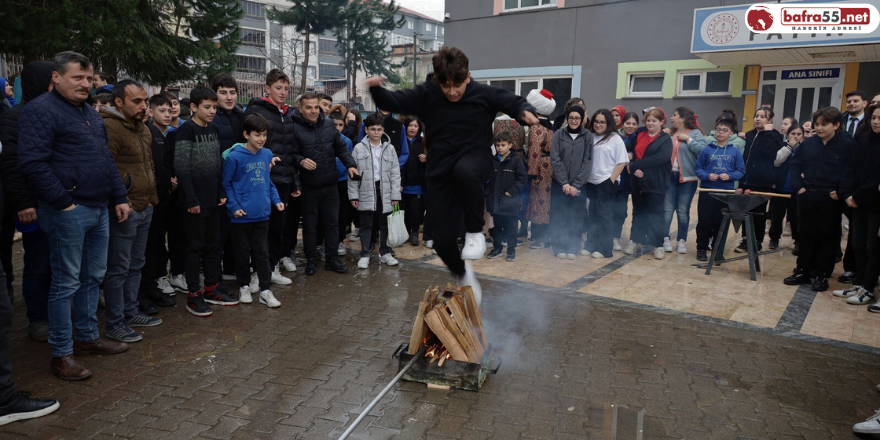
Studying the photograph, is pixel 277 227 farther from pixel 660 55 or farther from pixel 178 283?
pixel 660 55

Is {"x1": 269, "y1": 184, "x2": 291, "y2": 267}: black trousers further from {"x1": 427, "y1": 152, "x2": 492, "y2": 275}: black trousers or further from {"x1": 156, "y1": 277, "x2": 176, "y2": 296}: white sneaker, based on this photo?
{"x1": 427, "y1": 152, "x2": 492, "y2": 275}: black trousers

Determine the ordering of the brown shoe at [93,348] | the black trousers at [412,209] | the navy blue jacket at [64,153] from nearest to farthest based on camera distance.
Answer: the navy blue jacket at [64,153]
the brown shoe at [93,348]
the black trousers at [412,209]

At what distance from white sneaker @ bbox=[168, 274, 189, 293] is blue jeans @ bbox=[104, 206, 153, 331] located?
1.10m

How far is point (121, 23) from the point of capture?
511 inches

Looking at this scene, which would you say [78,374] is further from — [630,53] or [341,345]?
[630,53]

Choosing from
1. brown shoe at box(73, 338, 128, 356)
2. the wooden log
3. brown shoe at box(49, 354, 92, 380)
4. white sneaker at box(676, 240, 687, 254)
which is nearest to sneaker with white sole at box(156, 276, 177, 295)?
brown shoe at box(73, 338, 128, 356)

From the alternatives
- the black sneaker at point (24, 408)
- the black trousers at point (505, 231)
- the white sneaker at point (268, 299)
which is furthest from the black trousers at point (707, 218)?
the black sneaker at point (24, 408)

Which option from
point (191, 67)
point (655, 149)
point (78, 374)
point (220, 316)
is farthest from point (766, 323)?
point (191, 67)

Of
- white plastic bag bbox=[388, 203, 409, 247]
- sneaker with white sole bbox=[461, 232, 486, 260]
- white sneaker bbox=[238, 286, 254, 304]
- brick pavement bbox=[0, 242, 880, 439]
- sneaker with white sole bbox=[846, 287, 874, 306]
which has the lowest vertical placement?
brick pavement bbox=[0, 242, 880, 439]

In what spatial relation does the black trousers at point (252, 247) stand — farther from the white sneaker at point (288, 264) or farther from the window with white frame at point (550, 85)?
the window with white frame at point (550, 85)

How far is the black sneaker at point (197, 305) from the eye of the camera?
518cm

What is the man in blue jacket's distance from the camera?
357cm

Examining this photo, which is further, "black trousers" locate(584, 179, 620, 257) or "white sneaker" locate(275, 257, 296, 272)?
"black trousers" locate(584, 179, 620, 257)

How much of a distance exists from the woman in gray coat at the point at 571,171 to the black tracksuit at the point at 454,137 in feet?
11.6
